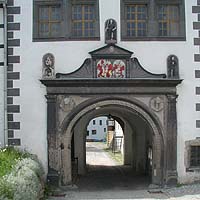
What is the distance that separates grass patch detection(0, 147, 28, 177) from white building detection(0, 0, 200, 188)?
0.66 metres

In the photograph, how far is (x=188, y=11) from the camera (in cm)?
1307

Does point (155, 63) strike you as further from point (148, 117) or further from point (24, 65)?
point (24, 65)

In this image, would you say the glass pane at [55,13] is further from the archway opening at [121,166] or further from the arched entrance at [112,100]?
the archway opening at [121,166]

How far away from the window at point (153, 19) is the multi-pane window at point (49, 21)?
1.91 m

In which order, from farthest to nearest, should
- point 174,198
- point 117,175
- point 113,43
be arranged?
point 117,175 < point 113,43 < point 174,198

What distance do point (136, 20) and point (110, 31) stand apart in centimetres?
92

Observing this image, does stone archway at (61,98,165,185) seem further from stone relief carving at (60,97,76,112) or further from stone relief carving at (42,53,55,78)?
stone relief carving at (42,53,55,78)

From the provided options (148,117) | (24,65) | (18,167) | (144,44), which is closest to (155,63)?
(144,44)

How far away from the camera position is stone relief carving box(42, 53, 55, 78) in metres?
12.7

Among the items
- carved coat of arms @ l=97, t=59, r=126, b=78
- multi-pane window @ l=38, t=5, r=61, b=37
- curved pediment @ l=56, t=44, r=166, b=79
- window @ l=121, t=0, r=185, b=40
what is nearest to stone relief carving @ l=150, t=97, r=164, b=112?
curved pediment @ l=56, t=44, r=166, b=79

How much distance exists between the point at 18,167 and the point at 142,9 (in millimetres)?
6272

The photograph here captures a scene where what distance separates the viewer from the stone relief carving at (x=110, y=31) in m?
12.8

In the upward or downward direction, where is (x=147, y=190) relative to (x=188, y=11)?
downward

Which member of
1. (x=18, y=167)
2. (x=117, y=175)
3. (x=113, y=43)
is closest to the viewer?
(x=18, y=167)
